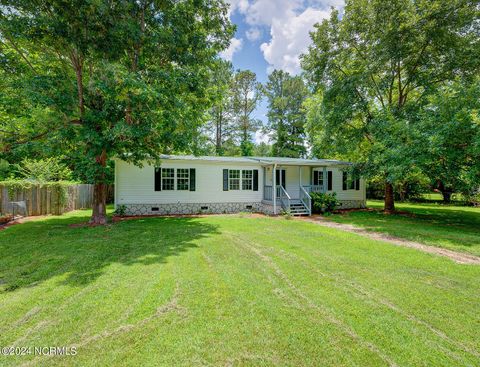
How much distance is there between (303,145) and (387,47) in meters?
18.2

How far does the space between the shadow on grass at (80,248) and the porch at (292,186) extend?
5.29m

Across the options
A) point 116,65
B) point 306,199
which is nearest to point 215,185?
point 306,199

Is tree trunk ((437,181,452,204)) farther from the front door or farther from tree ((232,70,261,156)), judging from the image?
tree ((232,70,261,156))

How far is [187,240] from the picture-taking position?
23.9 feet

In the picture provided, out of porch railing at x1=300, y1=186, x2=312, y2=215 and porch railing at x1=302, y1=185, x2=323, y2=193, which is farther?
porch railing at x1=302, y1=185, x2=323, y2=193

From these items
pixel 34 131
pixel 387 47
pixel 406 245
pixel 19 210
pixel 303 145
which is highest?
pixel 387 47

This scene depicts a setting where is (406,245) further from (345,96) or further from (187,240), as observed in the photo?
(345,96)

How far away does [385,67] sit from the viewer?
1393 cm

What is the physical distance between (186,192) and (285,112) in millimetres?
21958

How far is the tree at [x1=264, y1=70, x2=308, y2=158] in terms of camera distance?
30141 mm

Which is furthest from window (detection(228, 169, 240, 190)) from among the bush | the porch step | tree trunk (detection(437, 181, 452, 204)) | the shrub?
tree trunk (detection(437, 181, 452, 204))

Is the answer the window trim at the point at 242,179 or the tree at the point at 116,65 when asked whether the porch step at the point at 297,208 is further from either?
the tree at the point at 116,65

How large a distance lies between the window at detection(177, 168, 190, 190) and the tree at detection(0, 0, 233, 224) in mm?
2732

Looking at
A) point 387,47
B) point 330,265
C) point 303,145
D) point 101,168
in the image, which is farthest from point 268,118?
point 330,265
